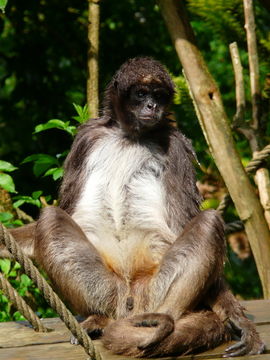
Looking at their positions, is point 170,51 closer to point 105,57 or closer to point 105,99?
point 105,57

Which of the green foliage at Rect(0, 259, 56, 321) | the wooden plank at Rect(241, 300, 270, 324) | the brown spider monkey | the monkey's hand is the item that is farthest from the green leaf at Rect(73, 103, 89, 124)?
the monkey's hand

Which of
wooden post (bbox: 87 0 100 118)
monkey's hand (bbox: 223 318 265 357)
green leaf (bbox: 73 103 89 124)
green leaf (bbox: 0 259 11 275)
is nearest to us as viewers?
monkey's hand (bbox: 223 318 265 357)

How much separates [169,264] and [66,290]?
656 mm

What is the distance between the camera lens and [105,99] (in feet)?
21.0

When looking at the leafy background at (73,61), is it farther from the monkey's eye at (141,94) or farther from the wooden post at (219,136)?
the monkey's eye at (141,94)

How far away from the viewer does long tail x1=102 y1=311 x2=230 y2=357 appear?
482 cm

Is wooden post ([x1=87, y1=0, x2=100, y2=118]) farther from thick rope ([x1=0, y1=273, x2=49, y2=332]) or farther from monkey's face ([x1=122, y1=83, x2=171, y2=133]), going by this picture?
thick rope ([x1=0, y1=273, x2=49, y2=332])

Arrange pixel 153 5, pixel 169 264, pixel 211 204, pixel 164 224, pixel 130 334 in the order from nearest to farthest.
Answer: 1. pixel 130 334
2. pixel 169 264
3. pixel 164 224
4. pixel 211 204
5. pixel 153 5

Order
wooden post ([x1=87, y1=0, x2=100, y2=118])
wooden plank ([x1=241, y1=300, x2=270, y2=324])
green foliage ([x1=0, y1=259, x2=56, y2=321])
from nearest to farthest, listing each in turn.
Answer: wooden plank ([x1=241, y1=300, x2=270, y2=324])
green foliage ([x1=0, y1=259, x2=56, y2=321])
wooden post ([x1=87, y1=0, x2=100, y2=118])

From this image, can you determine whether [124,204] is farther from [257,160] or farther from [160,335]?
[257,160]

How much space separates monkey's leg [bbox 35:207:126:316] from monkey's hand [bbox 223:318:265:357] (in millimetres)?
764

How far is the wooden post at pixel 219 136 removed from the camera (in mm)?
7027

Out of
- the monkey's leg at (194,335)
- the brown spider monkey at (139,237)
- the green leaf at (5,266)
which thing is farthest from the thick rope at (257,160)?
the monkey's leg at (194,335)

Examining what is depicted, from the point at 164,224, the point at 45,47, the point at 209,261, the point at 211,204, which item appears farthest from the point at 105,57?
the point at 209,261
